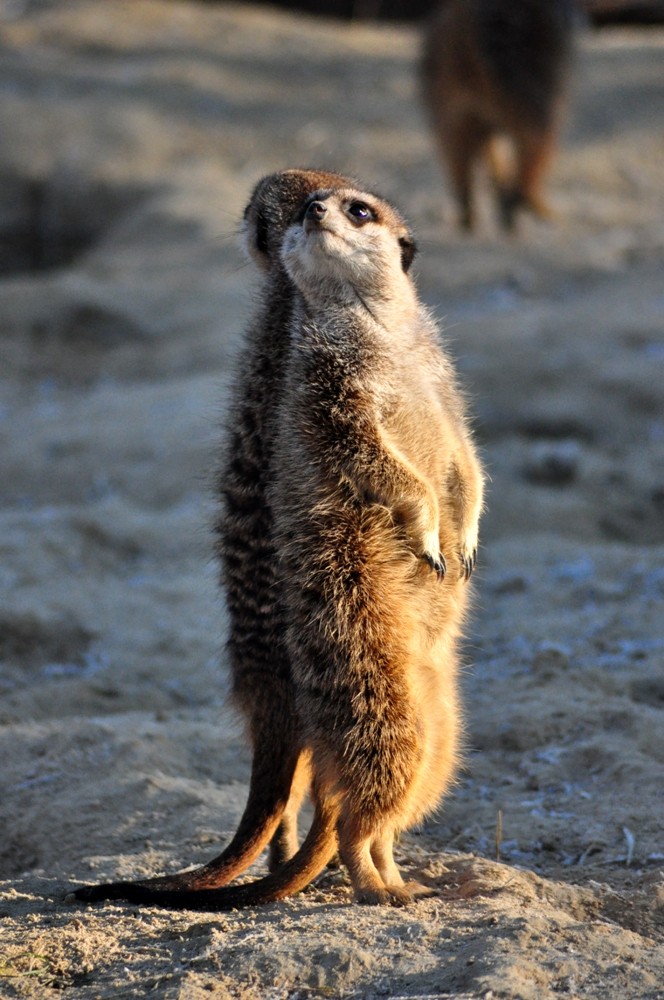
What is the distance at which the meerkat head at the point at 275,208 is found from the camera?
125 inches

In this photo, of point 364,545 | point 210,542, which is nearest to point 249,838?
point 364,545

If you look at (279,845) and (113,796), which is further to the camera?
(113,796)

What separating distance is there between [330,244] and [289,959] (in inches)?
58.2

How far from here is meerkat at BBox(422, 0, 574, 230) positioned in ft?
30.1

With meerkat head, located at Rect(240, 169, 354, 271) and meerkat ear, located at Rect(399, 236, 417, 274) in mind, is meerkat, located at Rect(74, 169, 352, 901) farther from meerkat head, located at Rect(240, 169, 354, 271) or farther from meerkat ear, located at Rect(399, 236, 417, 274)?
meerkat ear, located at Rect(399, 236, 417, 274)

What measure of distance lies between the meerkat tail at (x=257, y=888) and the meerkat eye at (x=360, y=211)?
131 centimetres

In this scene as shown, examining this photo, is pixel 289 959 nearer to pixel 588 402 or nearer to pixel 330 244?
pixel 330 244

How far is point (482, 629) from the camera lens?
4602mm

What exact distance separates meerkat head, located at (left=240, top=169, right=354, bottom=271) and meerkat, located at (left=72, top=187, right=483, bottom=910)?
0.14 metres

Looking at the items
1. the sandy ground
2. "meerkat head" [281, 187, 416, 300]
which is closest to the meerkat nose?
"meerkat head" [281, 187, 416, 300]

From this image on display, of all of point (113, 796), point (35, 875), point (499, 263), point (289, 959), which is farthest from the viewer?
point (499, 263)

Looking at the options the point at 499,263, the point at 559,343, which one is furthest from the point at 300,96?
the point at 559,343

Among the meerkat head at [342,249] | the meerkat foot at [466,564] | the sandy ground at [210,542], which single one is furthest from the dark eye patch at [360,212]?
the meerkat foot at [466,564]

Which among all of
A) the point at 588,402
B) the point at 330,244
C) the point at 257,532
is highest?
the point at 330,244
